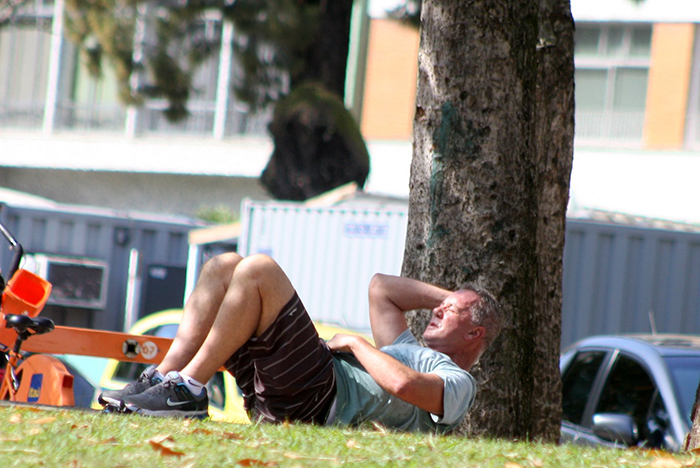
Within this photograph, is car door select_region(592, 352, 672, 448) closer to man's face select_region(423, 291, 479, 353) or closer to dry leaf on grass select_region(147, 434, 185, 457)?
man's face select_region(423, 291, 479, 353)

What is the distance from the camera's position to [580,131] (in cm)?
2102

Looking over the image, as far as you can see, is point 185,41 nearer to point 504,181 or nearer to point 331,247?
point 331,247

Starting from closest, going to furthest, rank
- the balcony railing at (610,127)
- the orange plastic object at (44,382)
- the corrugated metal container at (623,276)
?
1. the orange plastic object at (44,382)
2. the corrugated metal container at (623,276)
3. the balcony railing at (610,127)

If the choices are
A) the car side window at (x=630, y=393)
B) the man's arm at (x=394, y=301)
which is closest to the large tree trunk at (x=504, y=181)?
the man's arm at (x=394, y=301)

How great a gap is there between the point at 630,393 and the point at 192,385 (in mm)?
2991

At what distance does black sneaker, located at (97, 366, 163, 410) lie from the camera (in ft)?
14.4

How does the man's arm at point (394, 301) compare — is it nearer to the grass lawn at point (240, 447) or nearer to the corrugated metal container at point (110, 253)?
the grass lawn at point (240, 447)

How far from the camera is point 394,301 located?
4.98m

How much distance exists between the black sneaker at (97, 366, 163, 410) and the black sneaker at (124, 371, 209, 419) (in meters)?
0.04

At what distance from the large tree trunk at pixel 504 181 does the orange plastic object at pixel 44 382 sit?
1.79 metres

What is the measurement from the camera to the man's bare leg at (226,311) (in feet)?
14.6

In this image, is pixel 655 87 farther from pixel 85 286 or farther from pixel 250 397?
pixel 250 397

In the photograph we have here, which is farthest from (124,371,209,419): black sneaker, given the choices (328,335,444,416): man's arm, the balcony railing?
the balcony railing

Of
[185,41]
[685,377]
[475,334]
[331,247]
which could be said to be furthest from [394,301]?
[185,41]
